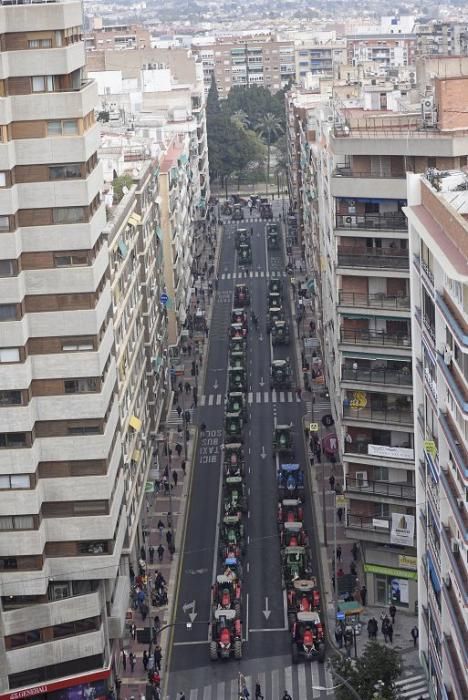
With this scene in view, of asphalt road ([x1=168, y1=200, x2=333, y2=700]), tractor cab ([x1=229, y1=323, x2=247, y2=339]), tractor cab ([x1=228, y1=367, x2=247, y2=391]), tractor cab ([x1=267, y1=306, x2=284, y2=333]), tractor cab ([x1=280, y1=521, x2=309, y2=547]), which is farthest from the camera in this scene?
tractor cab ([x1=267, y1=306, x2=284, y2=333])

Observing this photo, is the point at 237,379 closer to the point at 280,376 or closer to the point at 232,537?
the point at 280,376

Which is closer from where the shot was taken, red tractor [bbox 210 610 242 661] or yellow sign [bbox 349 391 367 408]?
red tractor [bbox 210 610 242 661]

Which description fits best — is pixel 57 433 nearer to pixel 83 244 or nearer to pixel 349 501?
pixel 83 244

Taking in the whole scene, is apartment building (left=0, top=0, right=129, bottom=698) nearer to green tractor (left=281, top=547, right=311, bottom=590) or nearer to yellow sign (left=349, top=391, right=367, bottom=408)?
green tractor (left=281, top=547, right=311, bottom=590)

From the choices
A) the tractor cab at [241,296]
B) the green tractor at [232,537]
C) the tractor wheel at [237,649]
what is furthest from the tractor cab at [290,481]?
the tractor cab at [241,296]

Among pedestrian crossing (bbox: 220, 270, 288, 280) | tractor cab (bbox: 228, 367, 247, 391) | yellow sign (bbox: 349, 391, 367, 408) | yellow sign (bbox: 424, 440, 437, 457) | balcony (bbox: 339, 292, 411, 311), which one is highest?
balcony (bbox: 339, 292, 411, 311)

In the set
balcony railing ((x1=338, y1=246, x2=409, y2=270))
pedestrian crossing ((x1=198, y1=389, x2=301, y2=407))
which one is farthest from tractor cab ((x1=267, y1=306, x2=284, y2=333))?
balcony railing ((x1=338, y1=246, x2=409, y2=270))

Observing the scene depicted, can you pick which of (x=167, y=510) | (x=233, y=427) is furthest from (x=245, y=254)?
(x=167, y=510)
